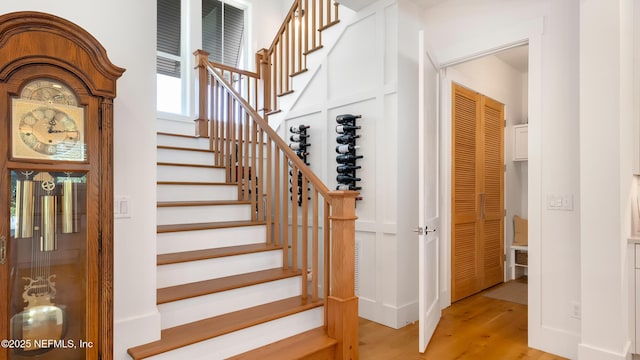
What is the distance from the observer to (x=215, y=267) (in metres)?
2.79

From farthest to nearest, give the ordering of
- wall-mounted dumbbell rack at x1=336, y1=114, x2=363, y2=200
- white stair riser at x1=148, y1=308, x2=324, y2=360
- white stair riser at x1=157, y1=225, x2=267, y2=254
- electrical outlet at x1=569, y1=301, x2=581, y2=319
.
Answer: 1. wall-mounted dumbbell rack at x1=336, y1=114, x2=363, y2=200
2. white stair riser at x1=157, y1=225, x2=267, y2=254
3. electrical outlet at x1=569, y1=301, x2=581, y2=319
4. white stair riser at x1=148, y1=308, x2=324, y2=360

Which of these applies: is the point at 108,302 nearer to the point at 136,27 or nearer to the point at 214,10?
the point at 136,27

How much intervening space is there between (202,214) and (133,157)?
1.36 meters

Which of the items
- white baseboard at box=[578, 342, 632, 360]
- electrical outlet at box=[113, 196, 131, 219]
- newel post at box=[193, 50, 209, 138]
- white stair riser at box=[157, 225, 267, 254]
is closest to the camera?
electrical outlet at box=[113, 196, 131, 219]

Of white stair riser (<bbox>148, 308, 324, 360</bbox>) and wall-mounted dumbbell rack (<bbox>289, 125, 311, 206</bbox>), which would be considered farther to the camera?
wall-mounted dumbbell rack (<bbox>289, 125, 311, 206</bbox>)

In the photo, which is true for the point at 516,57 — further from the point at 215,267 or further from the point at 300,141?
the point at 215,267

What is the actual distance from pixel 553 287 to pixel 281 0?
20.1 feet

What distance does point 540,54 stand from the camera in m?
2.94

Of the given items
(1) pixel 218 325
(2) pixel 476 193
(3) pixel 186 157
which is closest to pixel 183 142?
(3) pixel 186 157

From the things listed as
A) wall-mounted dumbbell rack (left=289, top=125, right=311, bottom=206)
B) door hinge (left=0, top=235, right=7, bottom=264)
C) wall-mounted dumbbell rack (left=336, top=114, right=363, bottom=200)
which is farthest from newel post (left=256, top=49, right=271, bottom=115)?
door hinge (left=0, top=235, right=7, bottom=264)

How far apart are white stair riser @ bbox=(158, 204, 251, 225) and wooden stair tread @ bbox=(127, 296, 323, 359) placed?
105 centimetres

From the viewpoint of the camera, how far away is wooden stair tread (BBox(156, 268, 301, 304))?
236 centimetres

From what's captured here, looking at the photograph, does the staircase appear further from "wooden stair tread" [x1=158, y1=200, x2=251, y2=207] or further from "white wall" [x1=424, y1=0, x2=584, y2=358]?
"white wall" [x1=424, y1=0, x2=584, y2=358]

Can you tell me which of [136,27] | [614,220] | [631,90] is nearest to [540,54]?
[631,90]
